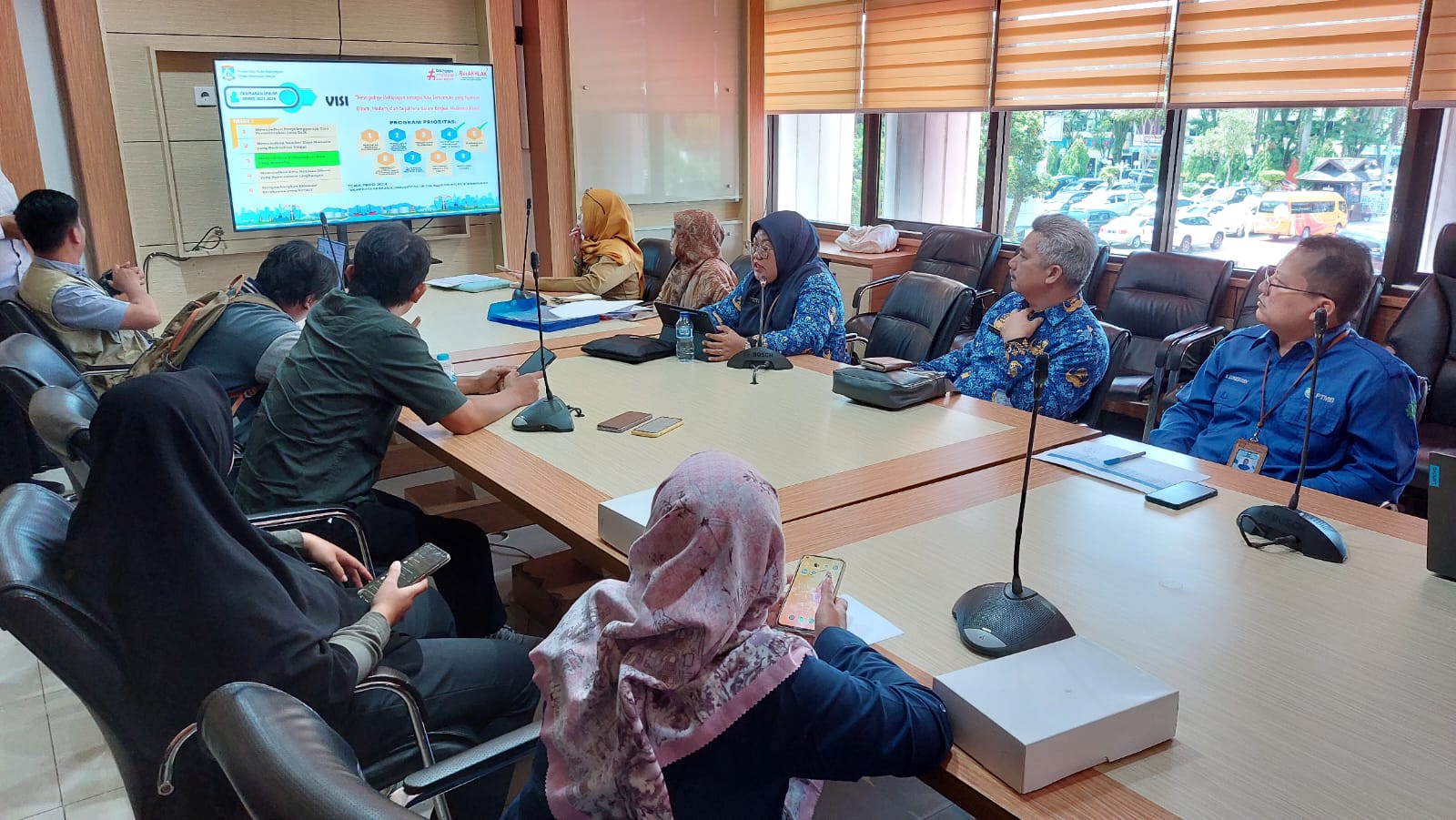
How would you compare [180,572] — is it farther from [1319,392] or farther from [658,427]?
[1319,392]

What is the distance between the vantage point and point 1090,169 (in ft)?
16.9

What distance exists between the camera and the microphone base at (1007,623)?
129cm

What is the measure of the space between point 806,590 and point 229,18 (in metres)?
4.52

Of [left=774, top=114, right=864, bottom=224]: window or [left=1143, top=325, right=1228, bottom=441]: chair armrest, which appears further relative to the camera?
[left=774, top=114, right=864, bottom=224]: window

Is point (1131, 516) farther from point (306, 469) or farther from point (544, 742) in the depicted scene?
point (306, 469)

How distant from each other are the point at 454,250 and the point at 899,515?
14.1ft

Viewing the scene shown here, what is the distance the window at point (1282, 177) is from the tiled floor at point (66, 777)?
3.11 meters

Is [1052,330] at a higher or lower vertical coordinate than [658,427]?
higher

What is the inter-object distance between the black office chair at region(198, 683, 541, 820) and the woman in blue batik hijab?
7.81 feet

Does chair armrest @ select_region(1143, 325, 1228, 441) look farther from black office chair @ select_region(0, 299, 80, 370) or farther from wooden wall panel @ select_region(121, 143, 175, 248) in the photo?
wooden wall panel @ select_region(121, 143, 175, 248)

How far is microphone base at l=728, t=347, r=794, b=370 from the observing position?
9.70ft

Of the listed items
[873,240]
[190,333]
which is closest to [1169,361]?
[873,240]

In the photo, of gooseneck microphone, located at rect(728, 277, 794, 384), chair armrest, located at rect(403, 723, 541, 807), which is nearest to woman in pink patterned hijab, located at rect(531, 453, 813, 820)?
chair armrest, located at rect(403, 723, 541, 807)

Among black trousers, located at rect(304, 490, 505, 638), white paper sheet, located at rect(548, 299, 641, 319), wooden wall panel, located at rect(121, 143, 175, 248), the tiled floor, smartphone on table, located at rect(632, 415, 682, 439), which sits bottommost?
the tiled floor
